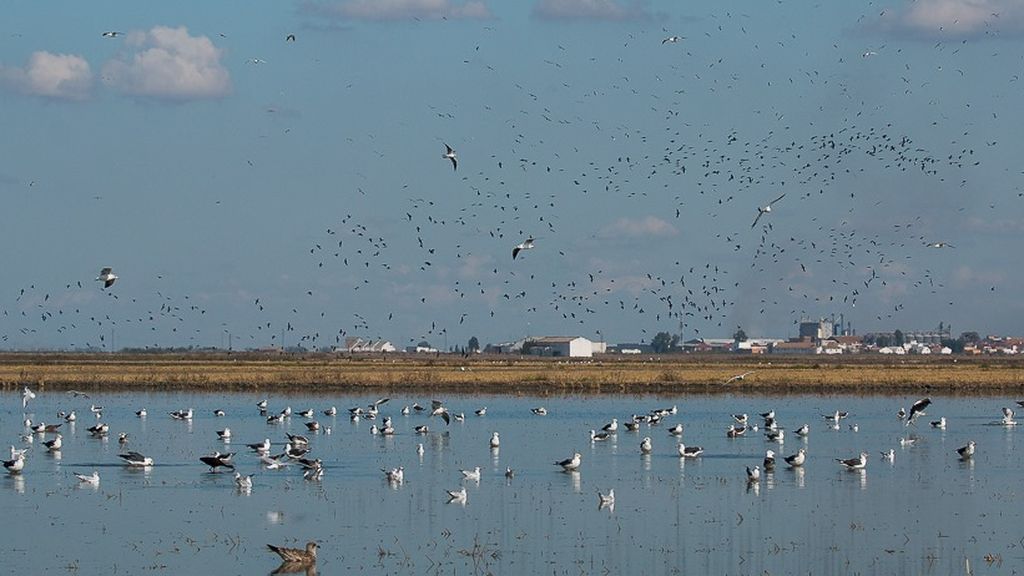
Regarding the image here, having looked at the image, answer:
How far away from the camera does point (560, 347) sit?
17925 cm

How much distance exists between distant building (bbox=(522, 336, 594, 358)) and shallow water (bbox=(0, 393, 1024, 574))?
134305mm

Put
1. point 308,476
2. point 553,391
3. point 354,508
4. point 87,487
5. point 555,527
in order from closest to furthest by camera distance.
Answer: point 555,527 < point 354,508 < point 87,487 < point 308,476 < point 553,391

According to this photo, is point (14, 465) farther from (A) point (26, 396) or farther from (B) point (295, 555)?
(A) point (26, 396)

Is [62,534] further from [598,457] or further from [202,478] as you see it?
[598,457]

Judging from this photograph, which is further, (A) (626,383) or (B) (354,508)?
(A) (626,383)

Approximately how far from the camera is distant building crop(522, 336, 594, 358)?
177250 millimetres

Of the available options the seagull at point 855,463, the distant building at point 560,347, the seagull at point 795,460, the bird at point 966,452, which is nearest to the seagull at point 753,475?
the seagull at point 795,460

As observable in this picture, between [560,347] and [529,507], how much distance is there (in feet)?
506

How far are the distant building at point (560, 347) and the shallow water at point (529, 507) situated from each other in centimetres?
13431

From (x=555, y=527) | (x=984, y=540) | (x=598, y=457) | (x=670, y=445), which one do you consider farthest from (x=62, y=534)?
(x=670, y=445)

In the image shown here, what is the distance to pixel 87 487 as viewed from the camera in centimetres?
2742

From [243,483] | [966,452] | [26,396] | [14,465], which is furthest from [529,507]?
[26,396]

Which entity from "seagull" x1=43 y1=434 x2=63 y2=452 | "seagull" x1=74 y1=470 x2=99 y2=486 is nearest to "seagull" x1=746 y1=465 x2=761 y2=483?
"seagull" x1=74 y1=470 x2=99 y2=486

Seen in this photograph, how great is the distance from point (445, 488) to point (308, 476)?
2.77m
